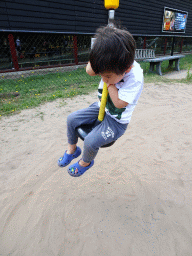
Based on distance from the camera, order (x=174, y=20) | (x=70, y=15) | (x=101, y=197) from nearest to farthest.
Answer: (x=101, y=197), (x=70, y=15), (x=174, y=20)

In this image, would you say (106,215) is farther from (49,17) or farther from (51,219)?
(49,17)

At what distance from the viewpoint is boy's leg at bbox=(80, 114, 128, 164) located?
4.39 ft

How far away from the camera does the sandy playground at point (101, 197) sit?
149 centimetres

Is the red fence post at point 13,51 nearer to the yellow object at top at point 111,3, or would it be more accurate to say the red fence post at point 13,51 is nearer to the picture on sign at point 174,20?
the yellow object at top at point 111,3

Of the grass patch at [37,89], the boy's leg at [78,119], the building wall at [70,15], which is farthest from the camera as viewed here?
the building wall at [70,15]

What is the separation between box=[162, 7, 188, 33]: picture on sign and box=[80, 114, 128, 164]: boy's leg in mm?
13373

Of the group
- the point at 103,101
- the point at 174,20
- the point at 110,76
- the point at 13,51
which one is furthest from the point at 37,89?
the point at 174,20

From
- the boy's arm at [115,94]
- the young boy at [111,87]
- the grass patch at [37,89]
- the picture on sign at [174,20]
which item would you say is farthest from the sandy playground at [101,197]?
the picture on sign at [174,20]

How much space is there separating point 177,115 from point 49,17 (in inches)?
250

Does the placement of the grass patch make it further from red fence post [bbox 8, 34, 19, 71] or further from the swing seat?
the swing seat

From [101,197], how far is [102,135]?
90 cm

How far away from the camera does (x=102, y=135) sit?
1.34 metres

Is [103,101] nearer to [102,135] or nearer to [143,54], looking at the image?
[102,135]

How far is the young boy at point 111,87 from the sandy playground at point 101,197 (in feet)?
1.68
